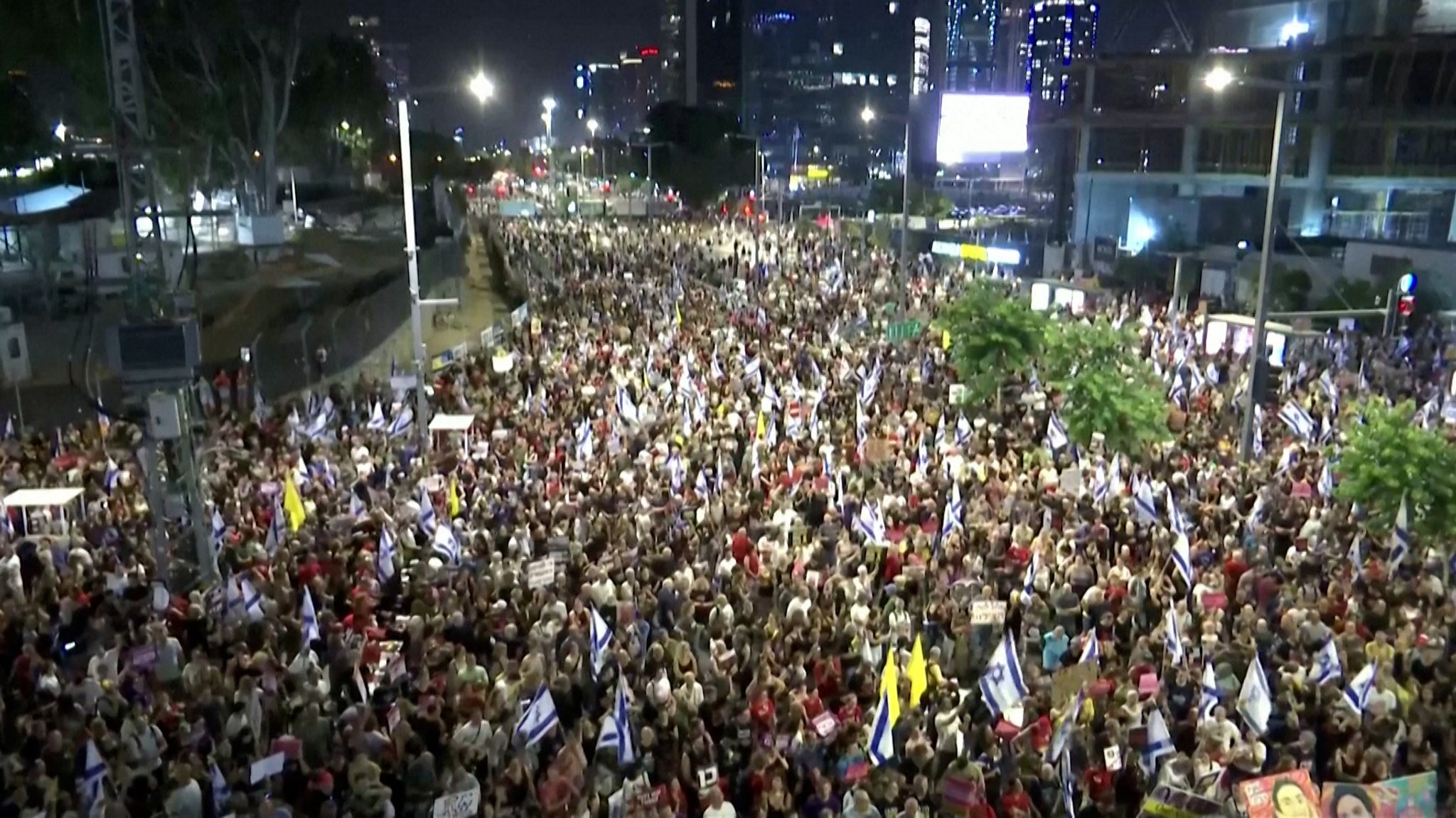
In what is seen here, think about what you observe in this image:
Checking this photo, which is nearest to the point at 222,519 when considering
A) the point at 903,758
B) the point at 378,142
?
the point at 903,758

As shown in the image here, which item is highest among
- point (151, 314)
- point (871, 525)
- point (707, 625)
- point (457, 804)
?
point (151, 314)

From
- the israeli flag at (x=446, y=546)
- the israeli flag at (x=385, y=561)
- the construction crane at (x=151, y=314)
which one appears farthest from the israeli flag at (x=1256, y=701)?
the construction crane at (x=151, y=314)

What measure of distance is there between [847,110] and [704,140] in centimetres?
9126

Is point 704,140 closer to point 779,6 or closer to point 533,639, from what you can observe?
point 533,639

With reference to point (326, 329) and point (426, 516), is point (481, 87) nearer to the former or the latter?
point (426, 516)

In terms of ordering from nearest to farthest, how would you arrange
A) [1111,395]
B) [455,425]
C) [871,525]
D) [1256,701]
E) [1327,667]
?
[1256,701]
[1327,667]
[871,525]
[455,425]
[1111,395]

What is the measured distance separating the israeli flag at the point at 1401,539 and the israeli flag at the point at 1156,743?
5.21 metres

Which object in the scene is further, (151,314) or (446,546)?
(446,546)

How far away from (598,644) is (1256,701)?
4977mm

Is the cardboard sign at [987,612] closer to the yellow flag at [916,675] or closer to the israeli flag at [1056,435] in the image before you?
the yellow flag at [916,675]

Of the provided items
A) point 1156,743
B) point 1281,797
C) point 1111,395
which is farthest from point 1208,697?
point 1111,395

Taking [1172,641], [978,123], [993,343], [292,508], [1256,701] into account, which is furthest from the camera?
[978,123]

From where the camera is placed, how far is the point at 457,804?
301 inches

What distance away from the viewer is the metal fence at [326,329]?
24625 millimetres
